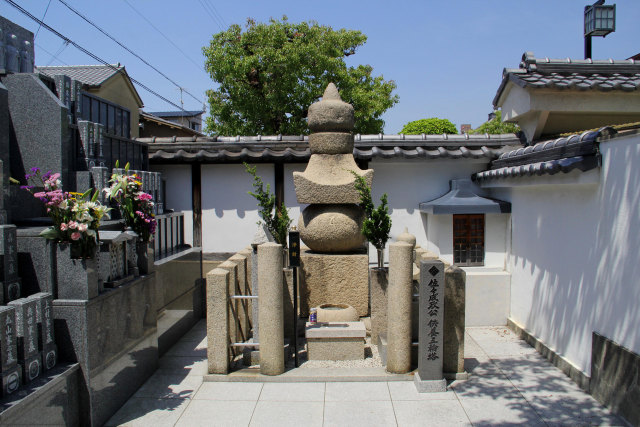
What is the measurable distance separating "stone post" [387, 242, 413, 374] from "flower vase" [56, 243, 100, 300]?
12.7 ft

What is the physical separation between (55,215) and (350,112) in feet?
17.4

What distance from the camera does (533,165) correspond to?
23.7 feet

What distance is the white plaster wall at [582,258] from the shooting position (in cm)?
530

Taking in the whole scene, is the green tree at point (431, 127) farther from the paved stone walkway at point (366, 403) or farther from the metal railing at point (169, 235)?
the paved stone walkway at point (366, 403)

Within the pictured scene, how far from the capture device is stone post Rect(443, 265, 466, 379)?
6.39 metres

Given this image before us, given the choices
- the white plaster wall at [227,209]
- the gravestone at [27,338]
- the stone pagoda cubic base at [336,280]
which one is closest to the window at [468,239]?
the stone pagoda cubic base at [336,280]

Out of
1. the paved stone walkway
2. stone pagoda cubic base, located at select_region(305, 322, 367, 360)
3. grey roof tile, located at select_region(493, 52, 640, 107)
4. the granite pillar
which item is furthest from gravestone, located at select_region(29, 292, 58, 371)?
grey roof tile, located at select_region(493, 52, 640, 107)

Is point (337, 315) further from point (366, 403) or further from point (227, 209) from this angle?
point (227, 209)

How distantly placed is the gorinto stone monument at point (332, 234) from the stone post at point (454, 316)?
1901 millimetres

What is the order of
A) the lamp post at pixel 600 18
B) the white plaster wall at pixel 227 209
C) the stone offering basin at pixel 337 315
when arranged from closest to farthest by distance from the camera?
the stone offering basin at pixel 337 315 < the white plaster wall at pixel 227 209 < the lamp post at pixel 600 18

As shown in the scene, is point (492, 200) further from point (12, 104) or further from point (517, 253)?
point (12, 104)

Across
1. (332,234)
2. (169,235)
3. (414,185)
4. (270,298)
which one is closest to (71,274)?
(270,298)

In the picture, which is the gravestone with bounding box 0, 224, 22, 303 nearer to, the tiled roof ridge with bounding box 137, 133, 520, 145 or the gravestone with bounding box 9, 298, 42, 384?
the gravestone with bounding box 9, 298, 42, 384

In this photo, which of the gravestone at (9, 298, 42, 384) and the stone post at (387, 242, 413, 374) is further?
the stone post at (387, 242, 413, 374)
